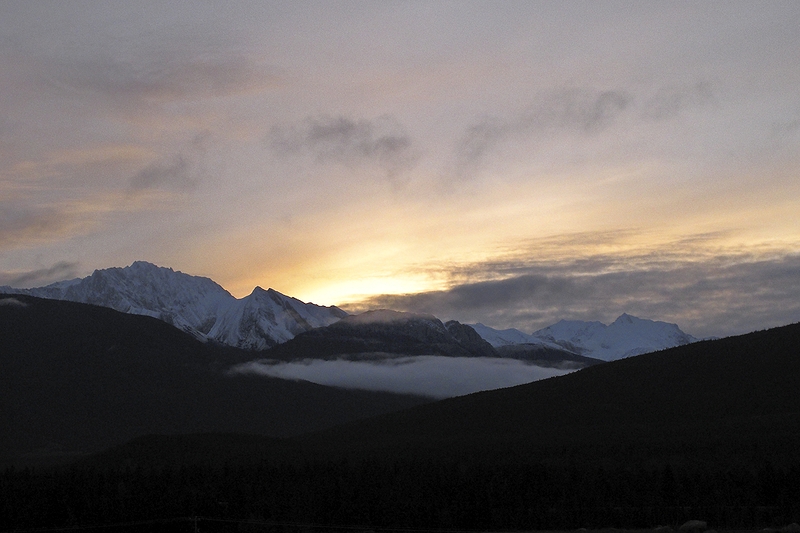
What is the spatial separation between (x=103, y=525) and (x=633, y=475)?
250ft

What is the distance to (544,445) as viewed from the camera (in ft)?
622

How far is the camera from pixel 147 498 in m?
155

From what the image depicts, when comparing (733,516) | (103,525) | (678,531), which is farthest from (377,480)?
(678,531)

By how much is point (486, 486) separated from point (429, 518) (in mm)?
10054

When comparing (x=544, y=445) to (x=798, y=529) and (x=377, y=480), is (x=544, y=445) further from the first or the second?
(x=798, y=529)

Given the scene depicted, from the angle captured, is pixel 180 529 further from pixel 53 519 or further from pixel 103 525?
pixel 53 519

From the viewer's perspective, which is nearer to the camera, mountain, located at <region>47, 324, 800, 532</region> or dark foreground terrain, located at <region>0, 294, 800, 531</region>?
mountain, located at <region>47, 324, 800, 532</region>

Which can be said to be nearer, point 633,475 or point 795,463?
point 795,463

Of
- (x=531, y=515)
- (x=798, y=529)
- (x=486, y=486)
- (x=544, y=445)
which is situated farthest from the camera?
(x=544, y=445)

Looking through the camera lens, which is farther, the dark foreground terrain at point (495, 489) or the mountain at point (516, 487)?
the dark foreground terrain at point (495, 489)

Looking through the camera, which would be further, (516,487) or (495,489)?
(516,487)

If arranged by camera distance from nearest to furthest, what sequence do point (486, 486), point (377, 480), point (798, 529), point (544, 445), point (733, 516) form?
point (798, 529) < point (733, 516) < point (486, 486) < point (377, 480) < point (544, 445)

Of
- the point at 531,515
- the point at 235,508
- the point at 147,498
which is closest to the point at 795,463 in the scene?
the point at 531,515

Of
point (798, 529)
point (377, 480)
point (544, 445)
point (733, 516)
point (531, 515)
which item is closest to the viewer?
point (798, 529)
